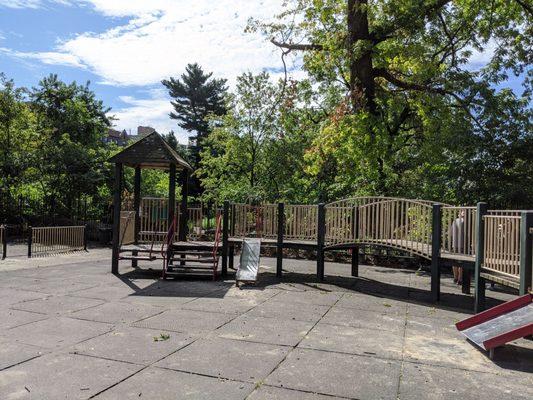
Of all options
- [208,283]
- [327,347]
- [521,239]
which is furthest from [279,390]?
[208,283]

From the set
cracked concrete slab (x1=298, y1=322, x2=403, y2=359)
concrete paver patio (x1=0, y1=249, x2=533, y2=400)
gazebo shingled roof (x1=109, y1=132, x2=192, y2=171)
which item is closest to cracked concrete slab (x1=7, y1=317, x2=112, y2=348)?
concrete paver patio (x1=0, y1=249, x2=533, y2=400)

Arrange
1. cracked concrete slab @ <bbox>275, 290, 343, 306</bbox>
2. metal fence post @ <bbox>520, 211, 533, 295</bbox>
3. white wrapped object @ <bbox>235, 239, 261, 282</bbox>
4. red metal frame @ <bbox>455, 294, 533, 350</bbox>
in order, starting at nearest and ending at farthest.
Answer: red metal frame @ <bbox>455, 294, 533, 350</bbox> < metal fence post @ <bbox>520, 211, 533, 295</bbox> < cracked concrete slab @ <bbox>275, 290, 343, 306</bbox> < white wrapped object @ <bbox>235, 239, 261, 282</bbox>

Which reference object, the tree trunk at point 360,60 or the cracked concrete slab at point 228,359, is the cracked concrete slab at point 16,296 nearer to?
the cracked concrete slab at point 228,359

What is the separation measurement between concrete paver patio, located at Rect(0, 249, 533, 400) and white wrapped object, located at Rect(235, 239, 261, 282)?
45 cm

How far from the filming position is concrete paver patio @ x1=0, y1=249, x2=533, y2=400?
4.37 metres

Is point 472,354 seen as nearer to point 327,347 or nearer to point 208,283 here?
point 327,347

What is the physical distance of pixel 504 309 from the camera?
6.35m

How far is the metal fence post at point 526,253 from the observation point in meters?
6.60

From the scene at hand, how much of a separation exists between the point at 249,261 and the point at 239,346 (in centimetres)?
559

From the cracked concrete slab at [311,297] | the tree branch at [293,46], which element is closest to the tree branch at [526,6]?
the tree branch at [293,46]

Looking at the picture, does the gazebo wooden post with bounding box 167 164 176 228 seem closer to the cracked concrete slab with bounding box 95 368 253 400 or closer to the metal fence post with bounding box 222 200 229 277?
the metal fence post with bounding box 222 200 229 277

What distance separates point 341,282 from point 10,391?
848 cm

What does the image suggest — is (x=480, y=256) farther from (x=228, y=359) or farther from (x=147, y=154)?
(x=147, y=154)

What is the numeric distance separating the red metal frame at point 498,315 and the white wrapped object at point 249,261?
4.95 meters
